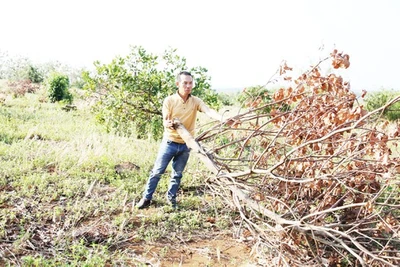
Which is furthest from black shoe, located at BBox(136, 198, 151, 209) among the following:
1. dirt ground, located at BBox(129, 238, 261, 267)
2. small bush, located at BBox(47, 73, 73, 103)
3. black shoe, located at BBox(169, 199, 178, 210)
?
small bush, located at BBox(47, 73, 73, 103)

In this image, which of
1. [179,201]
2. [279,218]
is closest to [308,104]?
[279,218]

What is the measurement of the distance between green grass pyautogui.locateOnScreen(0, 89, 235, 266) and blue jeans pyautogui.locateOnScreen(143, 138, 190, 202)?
235 mm

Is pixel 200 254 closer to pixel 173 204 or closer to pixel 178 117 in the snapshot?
Result: pixel 173 204

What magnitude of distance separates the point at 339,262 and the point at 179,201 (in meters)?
2.26

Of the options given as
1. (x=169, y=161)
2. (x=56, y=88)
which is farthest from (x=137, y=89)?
(x=56, y=88)

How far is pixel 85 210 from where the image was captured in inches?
173

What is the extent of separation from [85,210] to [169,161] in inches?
46.4

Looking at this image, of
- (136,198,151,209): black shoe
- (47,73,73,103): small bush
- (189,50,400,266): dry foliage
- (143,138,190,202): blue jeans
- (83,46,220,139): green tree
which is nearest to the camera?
(189,50,400,266): dry foliage

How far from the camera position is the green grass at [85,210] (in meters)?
3.58

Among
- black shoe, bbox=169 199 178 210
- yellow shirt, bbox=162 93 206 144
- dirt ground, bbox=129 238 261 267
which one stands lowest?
dirt ground, bbox=129 238 261 267

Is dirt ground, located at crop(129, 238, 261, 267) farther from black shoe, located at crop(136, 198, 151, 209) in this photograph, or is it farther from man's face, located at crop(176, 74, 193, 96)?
man's face, located at crop(176, 74, 193, 96)

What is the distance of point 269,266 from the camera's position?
3557mm

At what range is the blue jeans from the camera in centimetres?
448

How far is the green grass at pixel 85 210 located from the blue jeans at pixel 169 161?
0.24m
